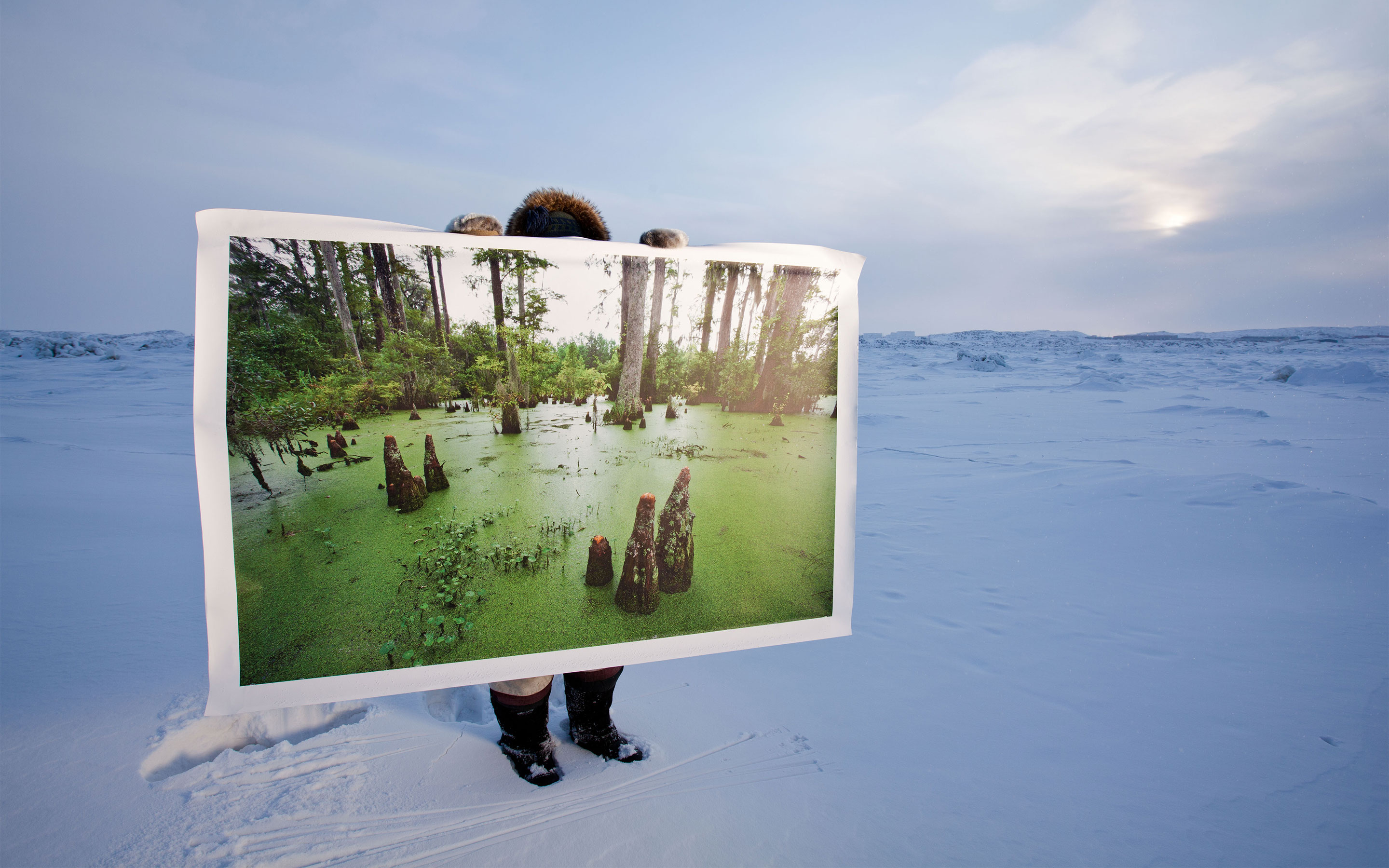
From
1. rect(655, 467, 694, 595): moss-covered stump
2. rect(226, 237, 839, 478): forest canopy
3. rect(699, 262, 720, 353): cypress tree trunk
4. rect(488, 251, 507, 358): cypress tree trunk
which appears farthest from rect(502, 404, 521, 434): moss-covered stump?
rect(699, 262, 720, 353): cypress tree trunk

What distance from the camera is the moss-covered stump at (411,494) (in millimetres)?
1550

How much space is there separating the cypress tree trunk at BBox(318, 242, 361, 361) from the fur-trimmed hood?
657 mm

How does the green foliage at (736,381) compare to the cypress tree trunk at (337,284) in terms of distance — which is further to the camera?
the green foliage at (736,381)

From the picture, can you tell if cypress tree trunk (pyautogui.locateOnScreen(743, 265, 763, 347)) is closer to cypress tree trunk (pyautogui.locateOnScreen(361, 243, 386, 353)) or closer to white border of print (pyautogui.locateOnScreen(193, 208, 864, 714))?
white border of print (pyautogui.locateOnScreen(193, 208, 864, 714))

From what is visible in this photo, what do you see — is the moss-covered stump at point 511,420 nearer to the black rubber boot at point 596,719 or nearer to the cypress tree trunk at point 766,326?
the cypress tree trunk at point 766,326

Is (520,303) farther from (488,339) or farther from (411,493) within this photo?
(411,493)

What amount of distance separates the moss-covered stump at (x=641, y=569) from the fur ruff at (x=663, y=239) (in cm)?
83

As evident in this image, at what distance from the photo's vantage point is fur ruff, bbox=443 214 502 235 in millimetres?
1607

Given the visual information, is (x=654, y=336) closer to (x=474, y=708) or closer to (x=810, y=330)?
(x=810, y=330)

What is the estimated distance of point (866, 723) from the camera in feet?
7.47

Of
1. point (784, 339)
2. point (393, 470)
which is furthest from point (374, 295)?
point (784, 339)

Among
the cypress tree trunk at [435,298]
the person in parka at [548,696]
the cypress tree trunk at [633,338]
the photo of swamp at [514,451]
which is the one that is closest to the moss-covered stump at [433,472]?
the photo of swamp at [514,451]

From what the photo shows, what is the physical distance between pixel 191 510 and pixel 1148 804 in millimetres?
6076

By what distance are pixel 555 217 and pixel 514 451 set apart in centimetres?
94
